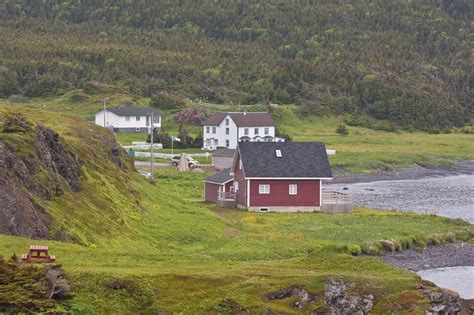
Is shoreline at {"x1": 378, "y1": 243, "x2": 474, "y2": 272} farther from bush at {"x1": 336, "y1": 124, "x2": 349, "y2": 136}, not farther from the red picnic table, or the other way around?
bush at {"x1": 336, "y1": 124, "x2": 349, "y2": 136}

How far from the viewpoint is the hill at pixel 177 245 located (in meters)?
28.3

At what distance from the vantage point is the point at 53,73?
155m

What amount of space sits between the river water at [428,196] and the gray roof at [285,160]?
8182mm

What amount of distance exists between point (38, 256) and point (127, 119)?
3702 inches

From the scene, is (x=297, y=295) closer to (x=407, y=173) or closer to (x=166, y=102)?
(x=407, y=173)

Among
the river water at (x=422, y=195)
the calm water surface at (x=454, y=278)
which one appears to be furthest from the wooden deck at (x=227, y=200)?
the calm water surface at (x=454, y=278)

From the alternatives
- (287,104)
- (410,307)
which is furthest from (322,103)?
(410,307)

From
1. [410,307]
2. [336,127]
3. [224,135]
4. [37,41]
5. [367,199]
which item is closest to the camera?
[410,307]

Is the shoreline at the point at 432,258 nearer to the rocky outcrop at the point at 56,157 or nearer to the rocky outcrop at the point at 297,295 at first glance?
the rocky outcrop at the point at 56,157

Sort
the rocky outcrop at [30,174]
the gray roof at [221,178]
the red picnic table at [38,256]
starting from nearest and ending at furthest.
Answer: the red picnic table at [38,256] < the rocky outcrop at [30,174] < the gray roof at [221,178]

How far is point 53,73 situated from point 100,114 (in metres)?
36.5

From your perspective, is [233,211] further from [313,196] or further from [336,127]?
[336,127]

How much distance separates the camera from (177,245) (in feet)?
147

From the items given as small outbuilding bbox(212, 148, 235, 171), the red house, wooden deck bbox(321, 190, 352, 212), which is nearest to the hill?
wooden deck bbox(321, 190, 352, 212)
